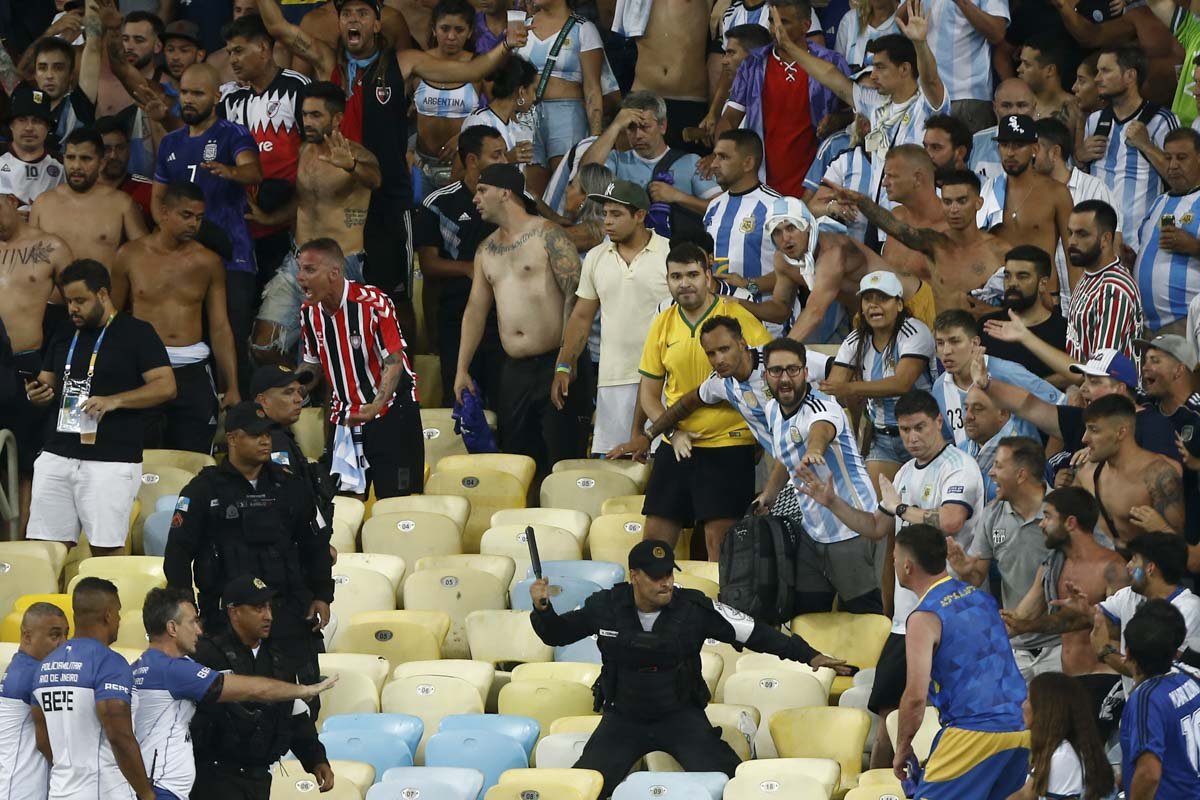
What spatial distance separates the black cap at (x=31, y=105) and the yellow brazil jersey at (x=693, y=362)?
406 centimetres

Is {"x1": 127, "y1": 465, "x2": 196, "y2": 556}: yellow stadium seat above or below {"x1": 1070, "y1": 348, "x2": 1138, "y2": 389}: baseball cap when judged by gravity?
below

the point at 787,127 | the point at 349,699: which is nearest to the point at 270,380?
the point at 349,699

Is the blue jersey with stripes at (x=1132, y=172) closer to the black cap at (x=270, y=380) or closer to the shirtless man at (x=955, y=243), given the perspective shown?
the shirtless man at (x=955, y=243)

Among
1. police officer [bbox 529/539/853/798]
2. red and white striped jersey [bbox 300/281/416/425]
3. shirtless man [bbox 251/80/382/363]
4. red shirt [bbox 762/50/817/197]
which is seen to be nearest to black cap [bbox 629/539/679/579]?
police officer [bbox 529/539/853/798]

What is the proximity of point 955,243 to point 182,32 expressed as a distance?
522cm

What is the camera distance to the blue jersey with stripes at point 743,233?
11.3m

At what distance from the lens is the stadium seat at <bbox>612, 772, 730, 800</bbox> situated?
802cm

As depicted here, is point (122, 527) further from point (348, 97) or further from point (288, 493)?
point (348, 97)

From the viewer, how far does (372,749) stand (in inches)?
341

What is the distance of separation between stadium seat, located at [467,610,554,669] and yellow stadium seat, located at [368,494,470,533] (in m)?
1.23

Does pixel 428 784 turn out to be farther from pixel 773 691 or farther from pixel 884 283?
pixel 884 283

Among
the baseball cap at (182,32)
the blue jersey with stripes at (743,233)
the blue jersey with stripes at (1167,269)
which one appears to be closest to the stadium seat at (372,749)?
the blue jersey with stripes at (743,233)

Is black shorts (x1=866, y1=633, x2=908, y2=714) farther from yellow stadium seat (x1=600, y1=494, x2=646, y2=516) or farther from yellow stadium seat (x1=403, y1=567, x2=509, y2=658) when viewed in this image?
yellow stadium seat (x1=600, y1=494, x2=646, y2=516)

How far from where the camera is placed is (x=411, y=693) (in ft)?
30.2
